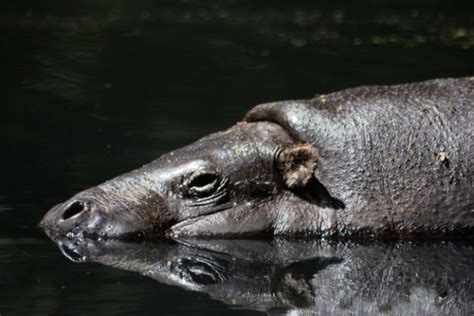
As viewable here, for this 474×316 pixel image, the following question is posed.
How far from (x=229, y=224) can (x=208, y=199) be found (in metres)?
0.25

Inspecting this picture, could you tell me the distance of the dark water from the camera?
8297mm

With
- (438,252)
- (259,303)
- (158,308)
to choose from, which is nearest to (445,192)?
(438,252)

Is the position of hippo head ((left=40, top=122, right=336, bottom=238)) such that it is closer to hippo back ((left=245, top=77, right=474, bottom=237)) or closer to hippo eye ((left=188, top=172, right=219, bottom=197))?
hippo eye ((left=188, top=172, right=219, bottom=197))

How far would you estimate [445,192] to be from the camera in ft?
31.1

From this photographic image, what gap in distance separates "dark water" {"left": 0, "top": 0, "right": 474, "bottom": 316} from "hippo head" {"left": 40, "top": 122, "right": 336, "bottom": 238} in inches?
14.5

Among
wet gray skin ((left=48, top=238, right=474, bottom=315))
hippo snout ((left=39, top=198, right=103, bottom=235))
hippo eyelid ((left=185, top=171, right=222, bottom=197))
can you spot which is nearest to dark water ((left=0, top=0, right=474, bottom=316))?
wet gray skin ((left=48, top=238, right=474, bottom=315))

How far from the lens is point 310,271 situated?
8812mm

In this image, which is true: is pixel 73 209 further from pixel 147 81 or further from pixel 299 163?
pixel 147 81

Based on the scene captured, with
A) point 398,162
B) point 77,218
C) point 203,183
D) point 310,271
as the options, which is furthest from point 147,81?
point 310,271

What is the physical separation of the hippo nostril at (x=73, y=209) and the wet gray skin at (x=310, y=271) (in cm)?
28

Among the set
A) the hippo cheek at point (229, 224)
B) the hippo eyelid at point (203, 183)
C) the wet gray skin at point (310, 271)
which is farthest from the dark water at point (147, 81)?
the hippo eyelid at point (203, 183)

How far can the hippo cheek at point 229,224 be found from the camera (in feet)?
31.1

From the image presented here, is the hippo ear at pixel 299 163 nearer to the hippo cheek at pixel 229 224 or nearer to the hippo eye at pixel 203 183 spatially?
the hippo cheek at pixel 229 224

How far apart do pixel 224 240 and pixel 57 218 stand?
1.27 meters
